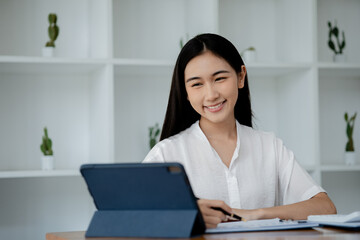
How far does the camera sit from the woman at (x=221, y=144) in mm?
2139

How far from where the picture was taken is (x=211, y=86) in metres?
2.12

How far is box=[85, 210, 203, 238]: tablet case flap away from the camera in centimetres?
127

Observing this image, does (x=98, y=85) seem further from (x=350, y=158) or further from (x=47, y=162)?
A: (x=350, y=158)

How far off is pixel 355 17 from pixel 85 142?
197cm

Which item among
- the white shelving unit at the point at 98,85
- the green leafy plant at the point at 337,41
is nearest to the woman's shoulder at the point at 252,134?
the white shelving unit at the point at 98,85

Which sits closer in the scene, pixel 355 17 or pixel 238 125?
pixel 238 125

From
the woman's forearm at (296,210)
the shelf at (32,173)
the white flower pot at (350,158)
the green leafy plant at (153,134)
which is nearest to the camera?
the woman's forearm at (296,210)

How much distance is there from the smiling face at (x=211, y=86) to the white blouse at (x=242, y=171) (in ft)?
0.41

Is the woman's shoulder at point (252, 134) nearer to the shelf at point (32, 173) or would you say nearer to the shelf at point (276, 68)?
the shelf at point (276, 68)

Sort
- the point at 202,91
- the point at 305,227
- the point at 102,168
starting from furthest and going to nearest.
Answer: the point at 202,91
the point at 305,227
the point at 102,168

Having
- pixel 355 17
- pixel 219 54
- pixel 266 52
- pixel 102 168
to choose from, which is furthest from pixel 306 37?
pixel 102 168

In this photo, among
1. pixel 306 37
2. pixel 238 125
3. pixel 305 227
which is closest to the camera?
pixel 305 227

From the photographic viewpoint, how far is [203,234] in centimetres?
134

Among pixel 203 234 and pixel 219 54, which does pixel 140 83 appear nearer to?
pixel 219 54
